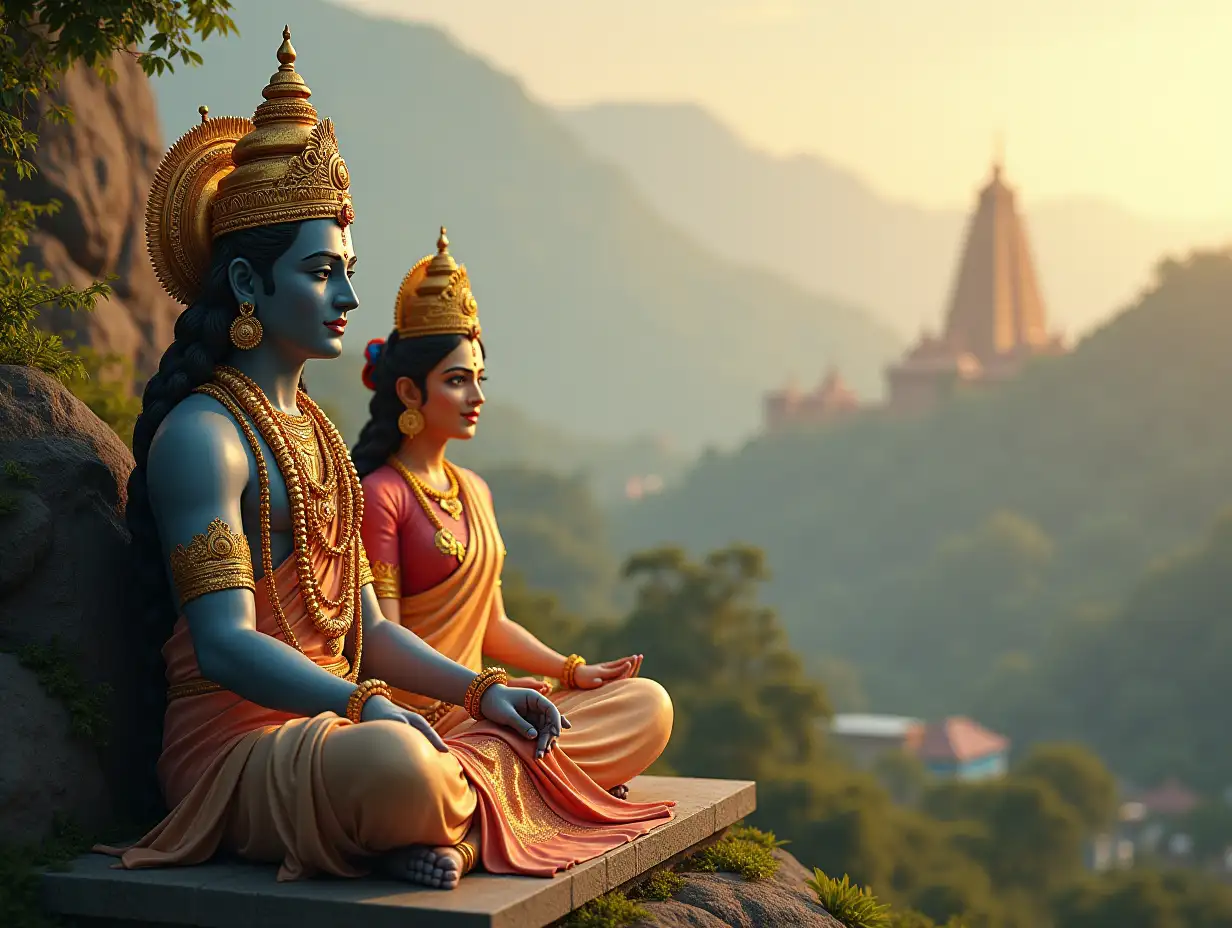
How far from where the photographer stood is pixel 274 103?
4703mm

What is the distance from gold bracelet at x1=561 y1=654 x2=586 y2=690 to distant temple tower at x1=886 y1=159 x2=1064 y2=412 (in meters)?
57.8

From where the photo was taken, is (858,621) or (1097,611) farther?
(858,621)

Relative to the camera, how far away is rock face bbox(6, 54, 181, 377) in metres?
9.15

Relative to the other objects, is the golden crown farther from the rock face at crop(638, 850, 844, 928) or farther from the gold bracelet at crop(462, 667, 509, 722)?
the rock face at crop(638, 850, 844, 928)

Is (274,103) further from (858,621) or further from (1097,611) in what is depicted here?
(858,621)

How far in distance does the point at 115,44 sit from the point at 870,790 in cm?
1852

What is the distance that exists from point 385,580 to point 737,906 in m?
1.49

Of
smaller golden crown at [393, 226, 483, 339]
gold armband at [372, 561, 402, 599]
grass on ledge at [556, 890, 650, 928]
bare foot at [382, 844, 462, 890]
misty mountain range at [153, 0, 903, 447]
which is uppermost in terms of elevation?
misty mountain range at [153, 0, 903, 447]

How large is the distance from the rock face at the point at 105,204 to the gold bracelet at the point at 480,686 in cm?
493

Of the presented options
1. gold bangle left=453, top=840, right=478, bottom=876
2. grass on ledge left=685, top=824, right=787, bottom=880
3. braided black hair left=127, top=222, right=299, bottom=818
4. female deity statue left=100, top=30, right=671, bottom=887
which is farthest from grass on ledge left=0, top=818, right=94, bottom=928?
grass on ledge left=685, top=824, right=787, bottom=880

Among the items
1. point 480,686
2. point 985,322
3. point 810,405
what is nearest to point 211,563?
point 480,686

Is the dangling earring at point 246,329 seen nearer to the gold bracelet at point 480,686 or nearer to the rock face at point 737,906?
the gold bracelet at point 480,686

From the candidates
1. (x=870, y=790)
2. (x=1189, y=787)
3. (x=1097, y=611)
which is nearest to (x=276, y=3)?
(x=1097, y=611)

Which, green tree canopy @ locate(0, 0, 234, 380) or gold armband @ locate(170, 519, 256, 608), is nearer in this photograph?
gold armband @ locate(170, 519, 256, 608)
